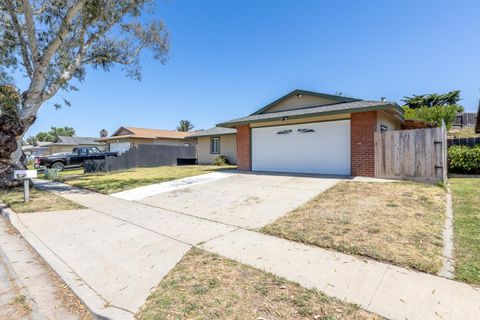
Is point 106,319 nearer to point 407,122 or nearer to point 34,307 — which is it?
point 34,307

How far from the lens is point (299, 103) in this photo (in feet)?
45.4

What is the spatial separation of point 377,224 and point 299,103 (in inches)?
400

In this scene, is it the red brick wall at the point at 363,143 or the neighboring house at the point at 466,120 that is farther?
the neighboring house at the point at 466,120

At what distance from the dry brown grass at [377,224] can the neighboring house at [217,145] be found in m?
12.9

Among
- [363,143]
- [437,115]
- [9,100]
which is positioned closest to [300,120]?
[363,143]

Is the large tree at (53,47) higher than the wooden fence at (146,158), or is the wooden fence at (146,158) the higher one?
the large tree at (53,47)

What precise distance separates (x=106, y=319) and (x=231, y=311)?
1.21 meters

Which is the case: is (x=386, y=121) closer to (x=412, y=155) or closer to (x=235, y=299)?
(x=412, y=155)

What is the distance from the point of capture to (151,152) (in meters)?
21.9

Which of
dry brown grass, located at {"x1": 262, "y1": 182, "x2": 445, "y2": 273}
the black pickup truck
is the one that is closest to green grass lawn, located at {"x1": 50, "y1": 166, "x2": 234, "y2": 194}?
the black pickup truck

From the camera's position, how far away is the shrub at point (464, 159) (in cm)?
1043

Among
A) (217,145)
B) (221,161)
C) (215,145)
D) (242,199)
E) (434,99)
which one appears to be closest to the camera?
(242,199)

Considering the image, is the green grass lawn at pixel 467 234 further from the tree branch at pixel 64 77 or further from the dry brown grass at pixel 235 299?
the tree branch at pixel 64 77

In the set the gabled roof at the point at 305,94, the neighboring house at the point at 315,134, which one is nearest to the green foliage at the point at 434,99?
the neighboring house at the point at 315,134
